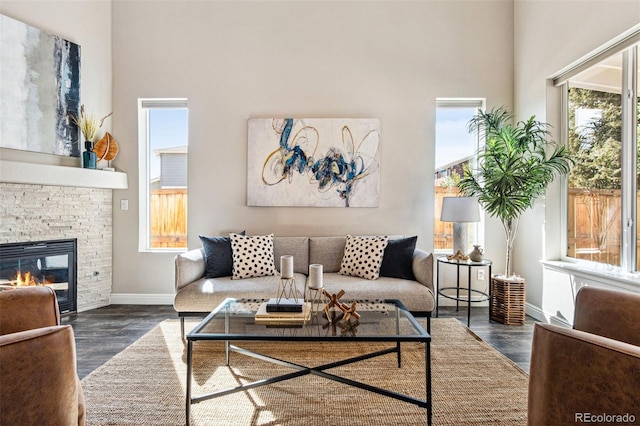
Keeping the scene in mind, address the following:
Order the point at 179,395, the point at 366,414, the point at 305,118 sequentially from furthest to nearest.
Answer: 1. the point at 305,118
2. the point at 179,395
3. the point at 366,414

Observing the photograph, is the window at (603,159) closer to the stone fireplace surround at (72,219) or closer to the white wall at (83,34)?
the stone fireplace surround at (72,219)

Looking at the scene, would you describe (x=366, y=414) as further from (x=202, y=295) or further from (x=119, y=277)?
(x=119, y=277)

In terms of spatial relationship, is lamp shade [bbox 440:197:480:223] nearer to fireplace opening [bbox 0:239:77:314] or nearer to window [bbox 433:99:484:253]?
window [bbox 433:99:484:253]

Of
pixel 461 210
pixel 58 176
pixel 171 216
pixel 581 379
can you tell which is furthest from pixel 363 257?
pixel 58 176

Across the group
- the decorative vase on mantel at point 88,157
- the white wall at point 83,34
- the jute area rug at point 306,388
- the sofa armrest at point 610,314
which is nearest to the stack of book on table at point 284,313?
the jute area rug at point 306,388

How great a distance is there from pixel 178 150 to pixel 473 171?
3431 millimetres

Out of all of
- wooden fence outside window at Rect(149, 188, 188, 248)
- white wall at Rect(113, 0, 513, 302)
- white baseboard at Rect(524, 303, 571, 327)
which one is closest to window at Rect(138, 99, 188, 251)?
wooden fence outside window at Rect(149, 188, 188, 248)

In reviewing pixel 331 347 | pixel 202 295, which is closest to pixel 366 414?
pixel 331 347

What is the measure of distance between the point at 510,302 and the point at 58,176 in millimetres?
4393

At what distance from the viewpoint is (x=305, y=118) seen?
3.83 meters

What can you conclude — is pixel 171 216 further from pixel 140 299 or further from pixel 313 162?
pixel 313 162

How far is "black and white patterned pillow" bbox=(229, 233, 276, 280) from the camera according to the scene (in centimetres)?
317

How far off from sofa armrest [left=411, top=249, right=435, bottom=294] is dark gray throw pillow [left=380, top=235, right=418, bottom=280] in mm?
75

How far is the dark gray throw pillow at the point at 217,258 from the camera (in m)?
3.18
